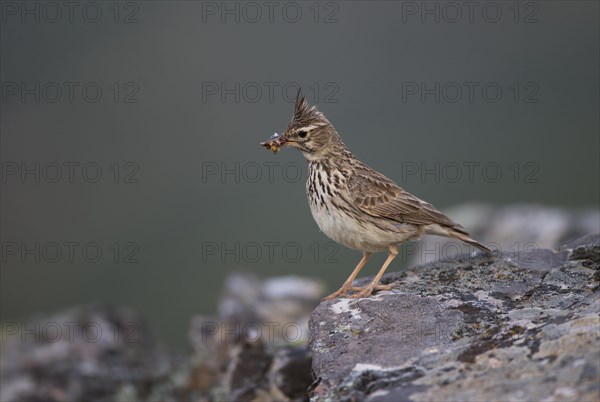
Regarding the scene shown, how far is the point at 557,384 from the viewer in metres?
3.70

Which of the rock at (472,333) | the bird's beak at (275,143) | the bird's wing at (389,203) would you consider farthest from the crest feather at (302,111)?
the rock at (472,333)

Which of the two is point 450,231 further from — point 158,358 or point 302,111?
point 158,358

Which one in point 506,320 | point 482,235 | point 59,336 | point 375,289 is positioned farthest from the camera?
point 482,235

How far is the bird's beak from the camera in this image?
793 centimetres

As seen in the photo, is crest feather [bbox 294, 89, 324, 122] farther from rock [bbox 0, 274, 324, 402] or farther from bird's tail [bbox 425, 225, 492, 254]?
rock [bbox 0, 274, 324, 402]

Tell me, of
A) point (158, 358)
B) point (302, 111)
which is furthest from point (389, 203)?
point (158, 358)

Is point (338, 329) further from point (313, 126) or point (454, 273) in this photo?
point (313, 126)

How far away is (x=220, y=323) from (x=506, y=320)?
491 centimetres

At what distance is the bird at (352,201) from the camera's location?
7617 mm

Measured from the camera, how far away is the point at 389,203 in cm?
775

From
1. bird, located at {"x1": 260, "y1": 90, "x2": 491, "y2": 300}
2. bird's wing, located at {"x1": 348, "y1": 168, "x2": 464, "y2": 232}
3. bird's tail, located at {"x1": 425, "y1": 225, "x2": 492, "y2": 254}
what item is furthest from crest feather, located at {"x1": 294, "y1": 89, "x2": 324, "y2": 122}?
bird's tail, located at {"x1": 425, "y1": 225, "x2": 492, "y2": 254}

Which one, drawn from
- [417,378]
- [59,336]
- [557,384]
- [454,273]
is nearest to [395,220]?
[454,273]

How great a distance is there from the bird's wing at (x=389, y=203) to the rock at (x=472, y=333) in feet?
2.42

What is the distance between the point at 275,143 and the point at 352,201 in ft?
3.65
